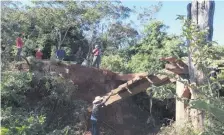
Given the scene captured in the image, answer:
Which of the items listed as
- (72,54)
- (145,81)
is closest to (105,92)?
(145,81)

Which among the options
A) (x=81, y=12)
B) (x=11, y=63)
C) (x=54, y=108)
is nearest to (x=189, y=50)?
(x=54, y=108)

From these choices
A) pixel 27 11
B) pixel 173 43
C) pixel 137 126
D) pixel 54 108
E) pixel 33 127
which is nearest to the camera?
pixel 33 127

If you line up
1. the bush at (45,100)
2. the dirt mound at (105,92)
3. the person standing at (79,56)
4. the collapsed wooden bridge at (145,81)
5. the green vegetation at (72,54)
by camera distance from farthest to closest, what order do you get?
the person standing at (79,56)
the dirt mound at (105,92)
the bush at (45,100)
the collapsed wooden bridge at (145,81)
the green vegetation at (72,54)

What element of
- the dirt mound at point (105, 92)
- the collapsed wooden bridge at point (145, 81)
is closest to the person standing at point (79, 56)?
the dirt mound at point (105, 92)

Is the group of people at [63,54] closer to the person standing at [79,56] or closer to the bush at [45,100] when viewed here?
the person standing at [79,56]

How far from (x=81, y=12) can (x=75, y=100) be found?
7613 millimetres

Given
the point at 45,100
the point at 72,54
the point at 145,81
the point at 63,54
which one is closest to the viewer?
the point at 145,81

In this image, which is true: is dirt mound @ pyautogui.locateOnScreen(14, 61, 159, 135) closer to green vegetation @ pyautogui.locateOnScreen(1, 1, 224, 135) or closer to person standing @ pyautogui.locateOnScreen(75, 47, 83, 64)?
green vegetation @ pyautogui.locateOnScreen(1, 1, 224, 135)

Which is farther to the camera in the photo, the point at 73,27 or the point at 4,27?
the point at 73,27

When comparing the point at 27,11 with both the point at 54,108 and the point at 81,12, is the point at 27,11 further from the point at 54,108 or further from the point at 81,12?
the point at 54,108

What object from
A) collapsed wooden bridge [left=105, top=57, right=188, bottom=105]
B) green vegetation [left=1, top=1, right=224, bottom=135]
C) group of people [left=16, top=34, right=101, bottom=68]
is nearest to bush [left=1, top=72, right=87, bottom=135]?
green vegetation [left=1, top=1, right=224, bottom=135]

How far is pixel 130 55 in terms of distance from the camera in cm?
1875

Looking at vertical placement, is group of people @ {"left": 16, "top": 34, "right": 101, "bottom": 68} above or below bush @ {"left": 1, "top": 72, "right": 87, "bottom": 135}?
above

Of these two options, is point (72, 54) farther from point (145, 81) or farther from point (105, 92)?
point (145, 81)
